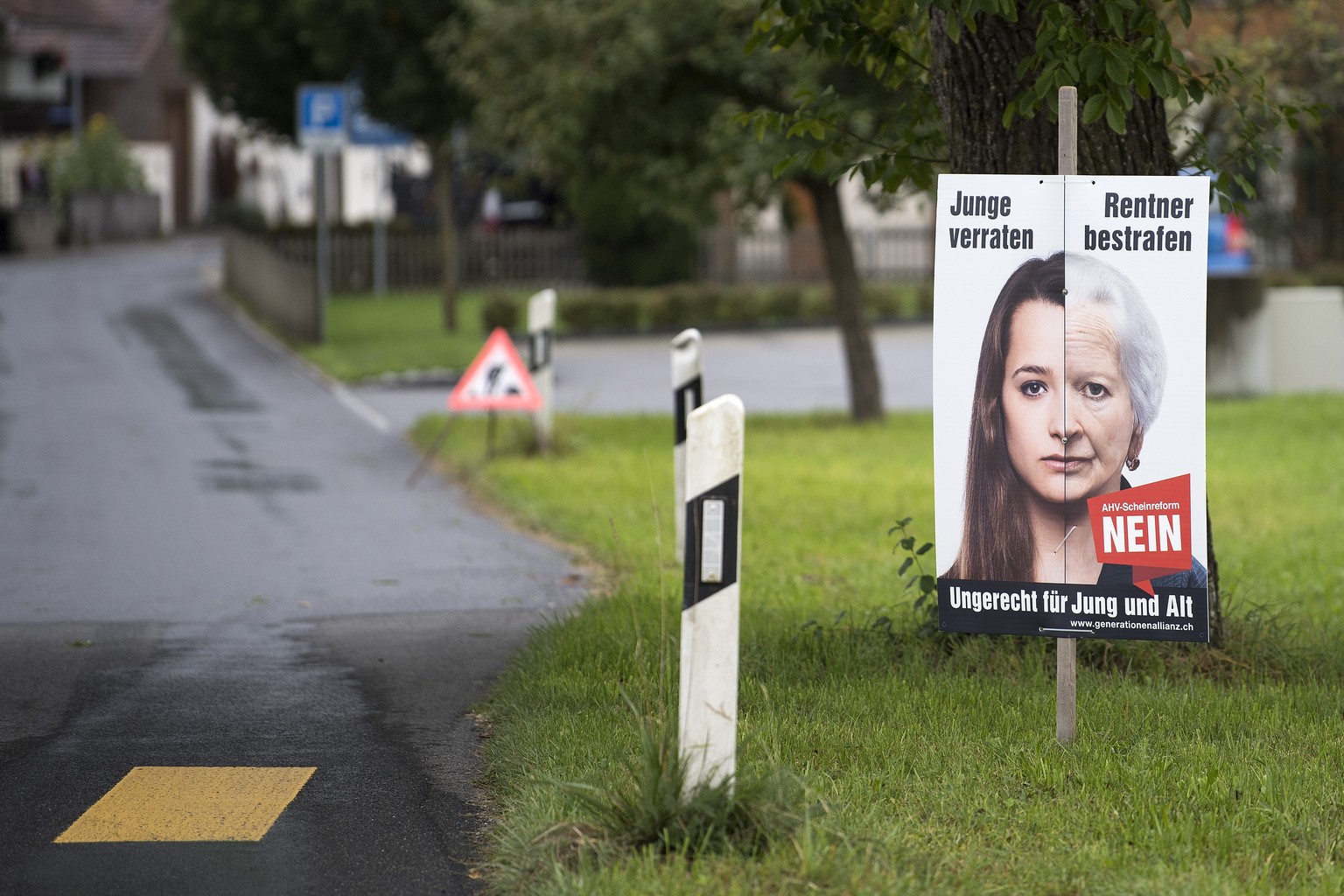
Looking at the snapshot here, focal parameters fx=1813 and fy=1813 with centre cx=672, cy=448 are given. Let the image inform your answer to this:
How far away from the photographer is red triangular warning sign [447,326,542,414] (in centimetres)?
1335

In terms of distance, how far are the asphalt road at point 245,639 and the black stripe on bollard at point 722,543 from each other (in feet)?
3.30

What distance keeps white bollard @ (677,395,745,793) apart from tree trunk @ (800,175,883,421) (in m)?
12.7

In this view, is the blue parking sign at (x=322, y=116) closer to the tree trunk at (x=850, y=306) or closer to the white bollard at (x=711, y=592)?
the tree trunk at (x=850, y=306)

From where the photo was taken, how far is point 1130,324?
5422 mm

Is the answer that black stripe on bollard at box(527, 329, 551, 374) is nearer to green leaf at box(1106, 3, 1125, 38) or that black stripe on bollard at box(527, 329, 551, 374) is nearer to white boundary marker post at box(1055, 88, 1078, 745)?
green leaf at box(1106, 3, 1125, 38)

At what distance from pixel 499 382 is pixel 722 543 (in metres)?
9.17

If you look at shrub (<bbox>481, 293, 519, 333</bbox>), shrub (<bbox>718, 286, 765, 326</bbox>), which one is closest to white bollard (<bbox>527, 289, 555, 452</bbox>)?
shrub (<bbox>481, 293, 519, 333</bbox>)

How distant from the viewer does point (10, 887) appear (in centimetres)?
460

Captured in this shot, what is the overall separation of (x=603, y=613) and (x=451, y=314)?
796 inches

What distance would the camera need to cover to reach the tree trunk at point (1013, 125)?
21.9 feet

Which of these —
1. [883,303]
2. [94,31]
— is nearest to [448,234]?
[883,303]

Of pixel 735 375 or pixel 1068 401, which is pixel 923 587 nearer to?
pixel 1068 401

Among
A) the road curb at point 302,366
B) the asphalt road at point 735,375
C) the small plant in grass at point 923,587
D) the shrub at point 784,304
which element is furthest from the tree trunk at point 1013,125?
the shrub at point 784,304

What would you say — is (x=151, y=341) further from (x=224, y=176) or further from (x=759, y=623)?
(x=224, y=176)
